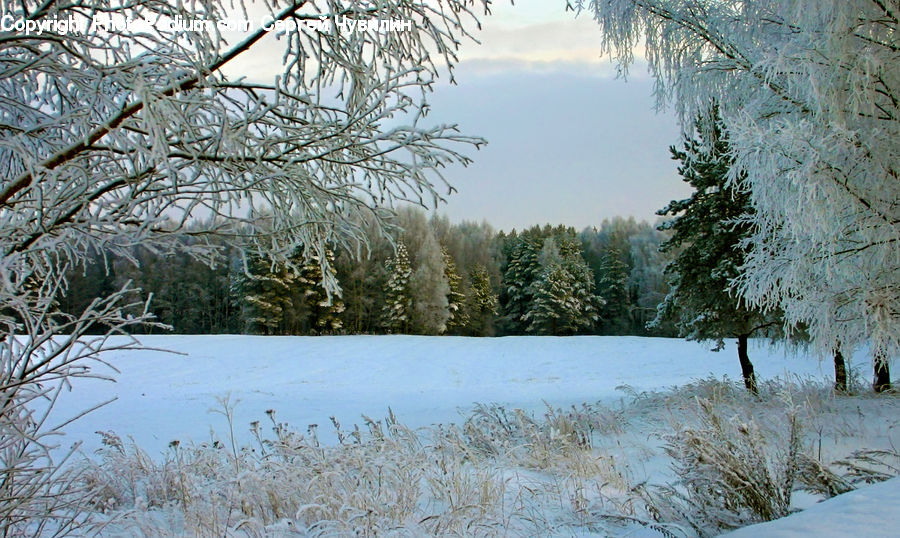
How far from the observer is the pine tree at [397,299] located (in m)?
31.0

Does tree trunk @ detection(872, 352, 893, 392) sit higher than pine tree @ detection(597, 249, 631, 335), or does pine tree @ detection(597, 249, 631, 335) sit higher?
pine tree @ detection(597, 249, 631, 335)

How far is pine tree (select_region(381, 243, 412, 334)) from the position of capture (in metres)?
31.0

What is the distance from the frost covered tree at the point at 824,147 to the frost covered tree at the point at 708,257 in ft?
9.14

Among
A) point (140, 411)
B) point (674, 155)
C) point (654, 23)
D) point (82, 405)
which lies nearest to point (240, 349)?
point (82, 405)

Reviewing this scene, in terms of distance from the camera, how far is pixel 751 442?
3352 mm

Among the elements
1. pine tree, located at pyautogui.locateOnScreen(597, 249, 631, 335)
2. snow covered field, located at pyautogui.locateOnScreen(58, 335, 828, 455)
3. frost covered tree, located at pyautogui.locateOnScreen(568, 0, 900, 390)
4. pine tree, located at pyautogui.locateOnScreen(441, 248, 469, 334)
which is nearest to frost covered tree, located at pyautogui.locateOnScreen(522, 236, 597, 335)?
→ pine tree, located at pyautogui.locateOnScreen(597, 249, 631, 335)

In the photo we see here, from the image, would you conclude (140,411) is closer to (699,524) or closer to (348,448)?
(348,448)

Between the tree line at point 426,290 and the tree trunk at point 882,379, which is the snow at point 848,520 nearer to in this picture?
the tree trunk at point 882,379

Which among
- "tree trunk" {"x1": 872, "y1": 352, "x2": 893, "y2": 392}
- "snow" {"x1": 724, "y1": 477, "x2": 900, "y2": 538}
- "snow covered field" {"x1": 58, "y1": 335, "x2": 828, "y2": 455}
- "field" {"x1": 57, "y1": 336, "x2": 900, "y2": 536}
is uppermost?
"tree trunk" {"x1": 872, "y1": 352, "x2": 893, "y2": 392}

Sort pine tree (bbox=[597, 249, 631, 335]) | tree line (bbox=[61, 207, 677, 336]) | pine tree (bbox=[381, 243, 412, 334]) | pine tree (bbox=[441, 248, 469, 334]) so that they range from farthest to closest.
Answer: pine tree (bbox=[597, 249, 631, 335])
pine tree (bbox=[441, 248, 469, 334])
pine tree (bbox=[381, 243, 412, 334])
tree line (bbox=[61, 207, 677, 336])

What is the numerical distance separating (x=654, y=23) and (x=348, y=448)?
5782 mm

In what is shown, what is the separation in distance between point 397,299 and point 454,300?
4.44 meters

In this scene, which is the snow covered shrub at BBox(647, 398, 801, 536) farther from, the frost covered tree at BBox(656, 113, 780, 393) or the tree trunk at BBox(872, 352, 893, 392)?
the frost covered tree at BBox(656, 113, 780, 393)

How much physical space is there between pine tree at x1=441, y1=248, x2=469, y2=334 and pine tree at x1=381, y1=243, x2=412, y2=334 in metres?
2.97
